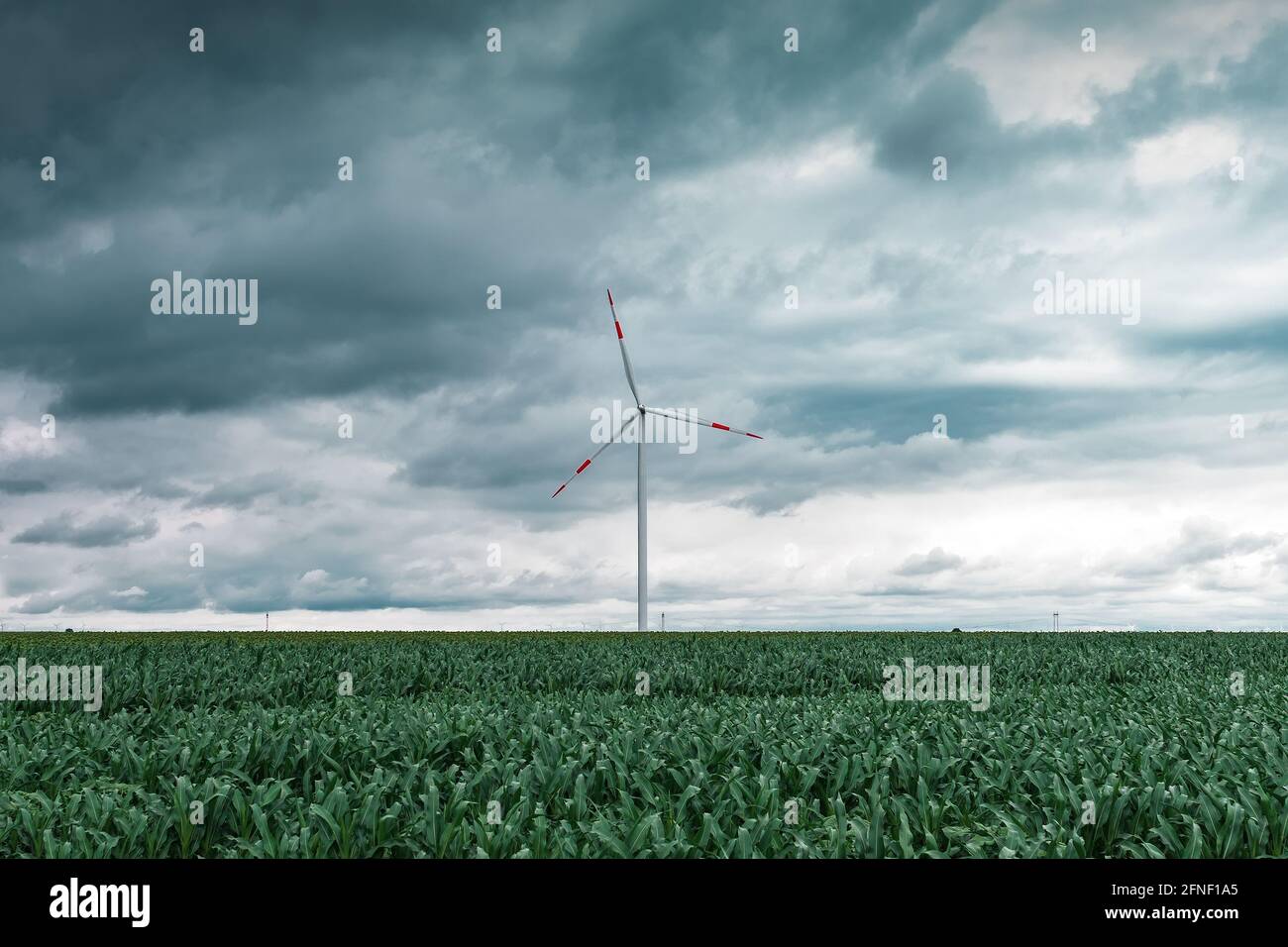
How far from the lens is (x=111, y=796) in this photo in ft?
28.8

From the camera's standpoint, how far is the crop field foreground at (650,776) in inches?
294

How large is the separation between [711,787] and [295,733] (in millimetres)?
5703

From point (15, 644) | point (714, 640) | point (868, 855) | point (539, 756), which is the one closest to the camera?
point (868, 855)

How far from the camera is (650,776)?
31.0 ft

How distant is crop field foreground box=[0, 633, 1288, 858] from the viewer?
746 centimetres

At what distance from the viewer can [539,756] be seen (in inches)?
407

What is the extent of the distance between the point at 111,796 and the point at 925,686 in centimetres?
1634

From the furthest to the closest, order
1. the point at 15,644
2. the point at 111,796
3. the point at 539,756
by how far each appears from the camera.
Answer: the point at 15,644 → the point at 539,756 → the point at 111,796
